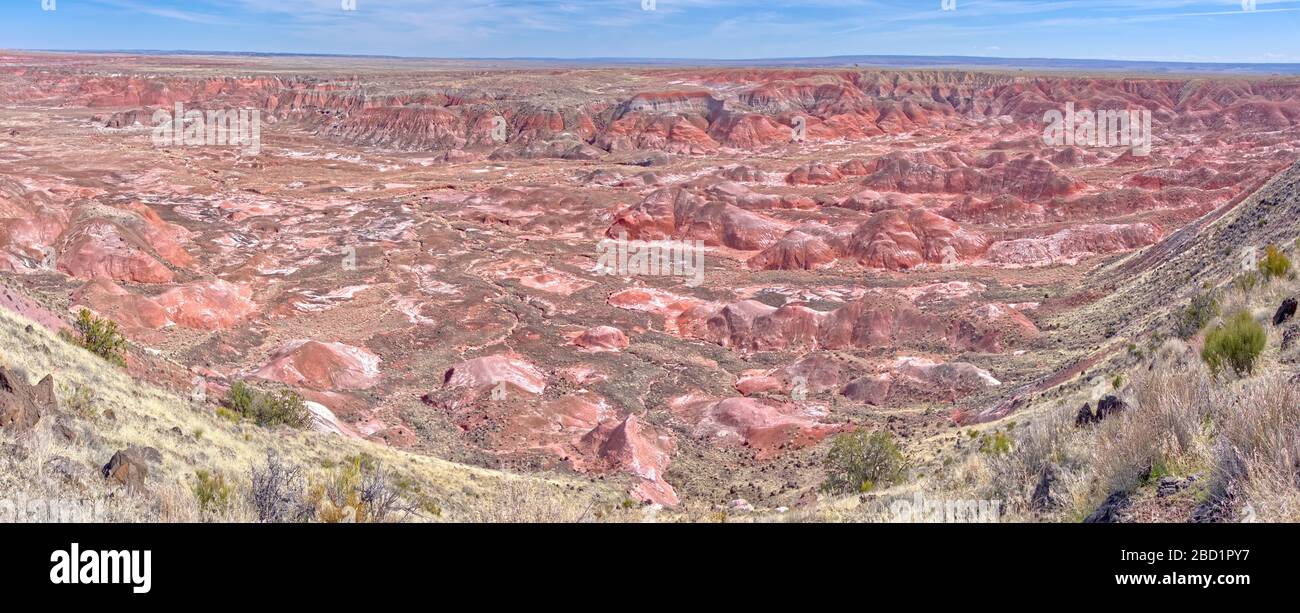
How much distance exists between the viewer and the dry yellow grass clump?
6.66 m

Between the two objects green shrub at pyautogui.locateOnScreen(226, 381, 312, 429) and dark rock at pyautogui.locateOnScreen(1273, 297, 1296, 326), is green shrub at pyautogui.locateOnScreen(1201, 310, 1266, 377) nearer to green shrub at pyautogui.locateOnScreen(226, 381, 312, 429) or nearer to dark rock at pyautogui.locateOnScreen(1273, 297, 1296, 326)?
dark rock at pyautogui.locateOnScreen(1273, 297, 1296, 326)

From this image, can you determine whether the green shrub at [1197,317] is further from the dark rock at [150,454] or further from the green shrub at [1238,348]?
the dark rock at [150,454]

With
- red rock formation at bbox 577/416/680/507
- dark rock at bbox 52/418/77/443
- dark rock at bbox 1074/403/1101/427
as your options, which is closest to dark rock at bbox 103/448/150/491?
dark rock at bbox 52/418/77/443

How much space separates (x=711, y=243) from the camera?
174 feet

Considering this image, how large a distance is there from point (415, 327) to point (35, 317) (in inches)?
666

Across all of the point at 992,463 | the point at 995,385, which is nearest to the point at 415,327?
the point at 995,385

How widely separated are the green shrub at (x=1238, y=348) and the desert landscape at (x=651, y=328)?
95 mm

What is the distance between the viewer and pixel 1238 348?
8070 millimetres

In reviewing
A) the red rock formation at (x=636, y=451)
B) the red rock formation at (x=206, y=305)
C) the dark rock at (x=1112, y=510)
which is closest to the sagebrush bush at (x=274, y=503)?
the dark rock at (x=1112, y=510)

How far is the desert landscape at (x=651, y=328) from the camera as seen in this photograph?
7910mm

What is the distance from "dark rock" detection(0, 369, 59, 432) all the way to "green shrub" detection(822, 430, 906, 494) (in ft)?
41.2

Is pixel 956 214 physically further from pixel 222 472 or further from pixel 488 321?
pixel 222 472

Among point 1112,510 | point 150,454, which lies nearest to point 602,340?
point 150,454
